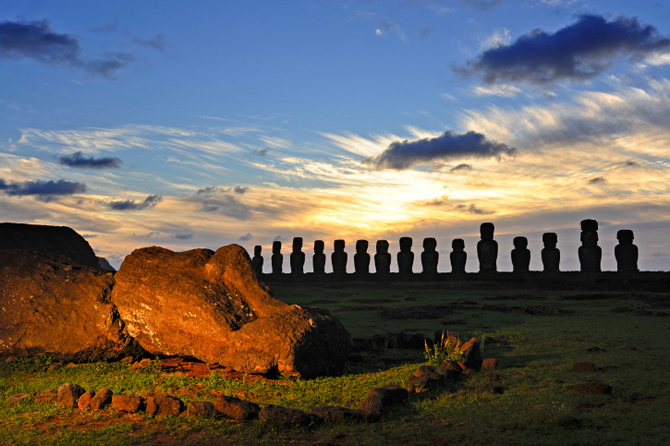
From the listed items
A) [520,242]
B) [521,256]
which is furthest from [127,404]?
[520,242]

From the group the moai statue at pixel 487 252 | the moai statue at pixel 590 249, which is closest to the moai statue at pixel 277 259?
the moai statue at pixel 487 252

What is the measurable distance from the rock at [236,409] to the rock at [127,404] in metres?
0.84

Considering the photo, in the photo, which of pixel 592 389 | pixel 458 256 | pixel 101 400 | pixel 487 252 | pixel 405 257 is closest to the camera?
pixel 101 400

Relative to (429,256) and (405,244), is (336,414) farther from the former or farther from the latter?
(405,244)

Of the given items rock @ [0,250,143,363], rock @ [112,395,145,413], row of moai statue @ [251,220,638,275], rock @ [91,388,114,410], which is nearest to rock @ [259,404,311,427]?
rock @ [112,395,145,413]

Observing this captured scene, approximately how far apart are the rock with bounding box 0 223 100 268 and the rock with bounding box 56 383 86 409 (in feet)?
76.1

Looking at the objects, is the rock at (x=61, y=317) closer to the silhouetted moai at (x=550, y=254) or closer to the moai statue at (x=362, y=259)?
the silhouetted moai at (x=550, y=254)

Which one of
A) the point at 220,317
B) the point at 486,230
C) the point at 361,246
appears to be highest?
the point at 486,230

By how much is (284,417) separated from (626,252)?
28419 mm

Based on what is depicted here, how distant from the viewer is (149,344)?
7539mm

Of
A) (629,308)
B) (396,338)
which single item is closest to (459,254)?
(629,308)

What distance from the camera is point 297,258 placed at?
41219 mm

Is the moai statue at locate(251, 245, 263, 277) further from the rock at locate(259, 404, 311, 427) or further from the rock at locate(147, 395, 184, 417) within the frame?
the rock at locate(259, 404, 311, 427)

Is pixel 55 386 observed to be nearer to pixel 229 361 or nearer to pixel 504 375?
pixel 229 361
